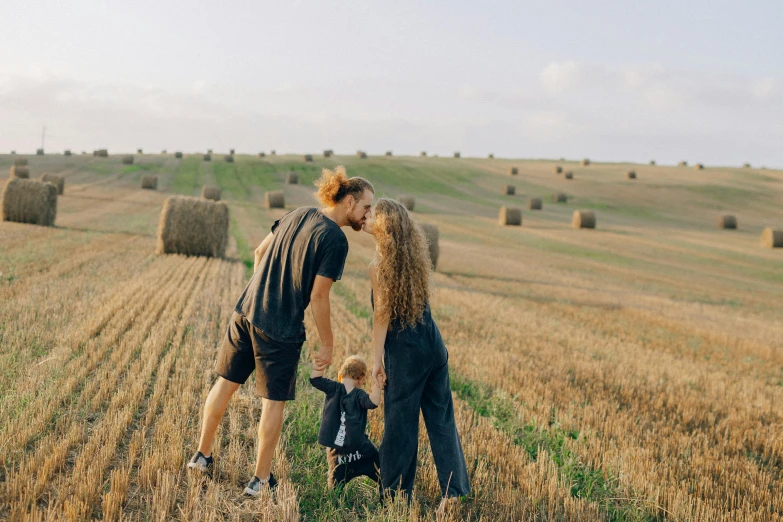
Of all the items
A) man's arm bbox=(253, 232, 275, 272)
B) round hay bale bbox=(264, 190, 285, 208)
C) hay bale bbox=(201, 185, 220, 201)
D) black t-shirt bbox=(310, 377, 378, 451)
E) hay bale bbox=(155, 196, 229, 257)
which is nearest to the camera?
black t-shirt bbox=(310, 377, 378, 451)

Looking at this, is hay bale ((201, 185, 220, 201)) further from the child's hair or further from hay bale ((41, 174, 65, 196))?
the child's hair

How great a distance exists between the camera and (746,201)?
50.2m

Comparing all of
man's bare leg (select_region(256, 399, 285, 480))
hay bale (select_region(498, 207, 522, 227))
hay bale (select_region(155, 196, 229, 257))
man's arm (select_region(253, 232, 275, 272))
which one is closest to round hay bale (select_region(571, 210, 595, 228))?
hay bale (select_region(498, 207, 522, 227))

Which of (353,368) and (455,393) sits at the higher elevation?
(353,368)

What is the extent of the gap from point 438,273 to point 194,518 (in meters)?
14.5

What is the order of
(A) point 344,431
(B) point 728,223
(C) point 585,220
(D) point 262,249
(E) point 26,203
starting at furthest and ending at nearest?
1. (B) point 728,223
2. (C) point 585,220
3. (E) point 26,203
4. (D) point 262,249
5. (A) point 344,431

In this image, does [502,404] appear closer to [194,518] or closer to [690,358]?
[194,518]

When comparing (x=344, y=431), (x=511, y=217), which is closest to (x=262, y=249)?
(x=344, y=431)

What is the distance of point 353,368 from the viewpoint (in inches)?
167

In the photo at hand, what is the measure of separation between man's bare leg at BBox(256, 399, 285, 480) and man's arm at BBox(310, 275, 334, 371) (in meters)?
0.37

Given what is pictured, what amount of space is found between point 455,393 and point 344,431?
2.65m

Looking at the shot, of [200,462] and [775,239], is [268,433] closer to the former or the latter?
[200,462]

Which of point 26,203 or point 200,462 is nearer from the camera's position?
point 200,462

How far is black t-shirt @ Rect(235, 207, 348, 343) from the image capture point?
3.94m
